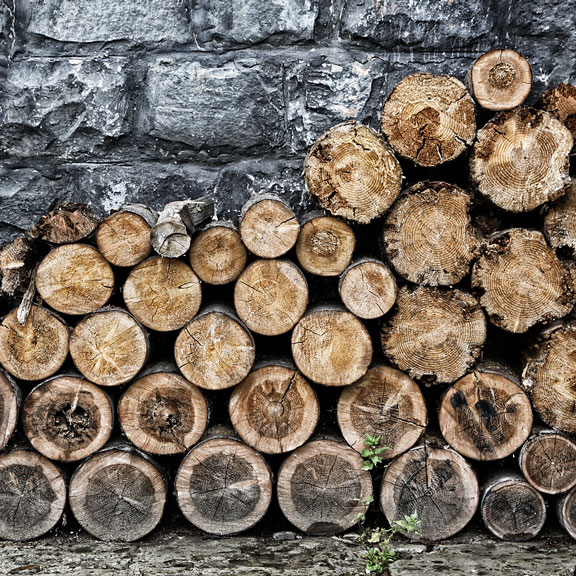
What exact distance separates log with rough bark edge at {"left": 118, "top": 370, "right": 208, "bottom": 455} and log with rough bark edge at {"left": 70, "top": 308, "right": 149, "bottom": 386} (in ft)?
0.28

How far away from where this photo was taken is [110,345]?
2.49 m

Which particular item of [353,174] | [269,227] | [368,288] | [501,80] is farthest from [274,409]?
[501,80]

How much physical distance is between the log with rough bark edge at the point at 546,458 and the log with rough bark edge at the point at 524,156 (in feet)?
3.10

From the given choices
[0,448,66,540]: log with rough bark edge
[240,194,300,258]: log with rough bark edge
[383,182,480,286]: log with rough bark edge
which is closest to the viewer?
[240,194,300,258]: log with rough bark edge

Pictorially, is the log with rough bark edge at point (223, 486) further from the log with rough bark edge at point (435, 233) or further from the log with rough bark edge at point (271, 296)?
the log with rough bark edge at point (435, 233)

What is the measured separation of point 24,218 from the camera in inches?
121

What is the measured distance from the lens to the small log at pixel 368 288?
7.95 feet

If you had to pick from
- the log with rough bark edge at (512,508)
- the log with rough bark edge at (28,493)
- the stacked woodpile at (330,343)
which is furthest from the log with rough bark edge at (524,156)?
the log with rough bark edge at (28,493)

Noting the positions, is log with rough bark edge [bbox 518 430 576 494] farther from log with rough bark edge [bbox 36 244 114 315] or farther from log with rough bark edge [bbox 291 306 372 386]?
log with rough bark edge [bbox 36 244 114 315]

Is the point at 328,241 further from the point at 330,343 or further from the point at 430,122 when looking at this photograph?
the point at 430,122

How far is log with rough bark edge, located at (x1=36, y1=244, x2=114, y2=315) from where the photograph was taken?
2.45 metres

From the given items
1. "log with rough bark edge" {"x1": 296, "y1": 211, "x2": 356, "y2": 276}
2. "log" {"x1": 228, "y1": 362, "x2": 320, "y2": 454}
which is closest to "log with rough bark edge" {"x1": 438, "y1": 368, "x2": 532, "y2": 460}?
"log" {"x1": 228, "y1": 362, "x2": 320, "y2": 454}

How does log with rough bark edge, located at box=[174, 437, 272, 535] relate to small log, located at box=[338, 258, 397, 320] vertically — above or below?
below

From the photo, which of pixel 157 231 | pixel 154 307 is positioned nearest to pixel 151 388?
pixel 154 307
